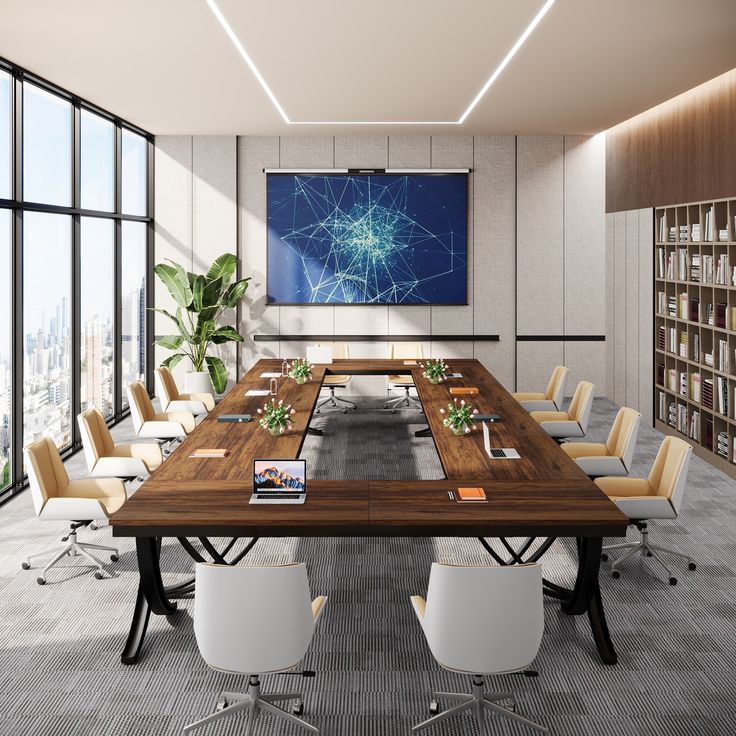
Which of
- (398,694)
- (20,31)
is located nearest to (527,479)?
(398,694)

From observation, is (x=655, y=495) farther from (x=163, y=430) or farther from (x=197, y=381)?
(x=197, y=381)

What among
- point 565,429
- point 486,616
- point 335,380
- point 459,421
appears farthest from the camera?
point 335,380

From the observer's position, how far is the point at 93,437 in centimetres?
594

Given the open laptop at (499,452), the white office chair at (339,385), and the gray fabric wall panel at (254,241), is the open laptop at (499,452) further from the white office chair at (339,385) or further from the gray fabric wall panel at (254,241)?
the gray fabric wall panel at (254,241)

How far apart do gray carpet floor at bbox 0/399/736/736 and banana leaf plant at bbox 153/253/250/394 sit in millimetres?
4837

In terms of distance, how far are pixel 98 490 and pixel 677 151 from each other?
22.1 feet

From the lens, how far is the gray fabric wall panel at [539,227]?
1108 centimetres

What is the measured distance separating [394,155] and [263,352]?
3097 millimetres

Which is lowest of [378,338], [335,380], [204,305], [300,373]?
[335,380]

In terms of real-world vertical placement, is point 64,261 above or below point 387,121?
below

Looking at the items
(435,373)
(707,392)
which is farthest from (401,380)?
(707,392)

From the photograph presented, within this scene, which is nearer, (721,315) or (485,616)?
(485,616)

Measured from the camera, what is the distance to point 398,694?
3.76 meters

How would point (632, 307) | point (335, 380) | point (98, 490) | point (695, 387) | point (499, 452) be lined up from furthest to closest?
point (335, 380), point (632, 307), point (695, 387), point (98, 490), point (499, 452)
